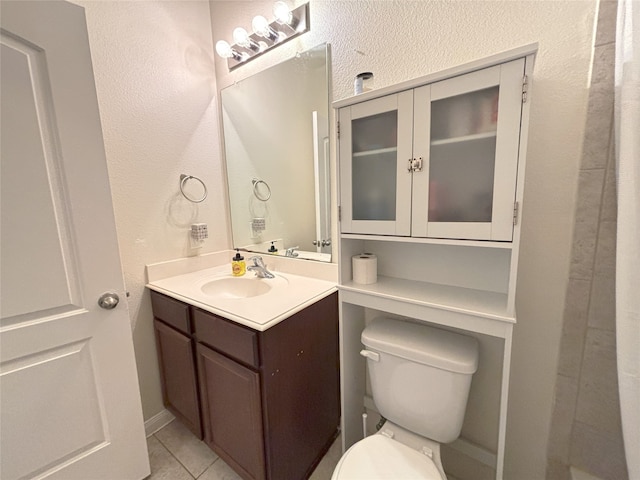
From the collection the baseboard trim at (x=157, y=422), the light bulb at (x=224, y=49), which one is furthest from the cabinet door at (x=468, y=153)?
the baseboard trim at (x=157, y=422)

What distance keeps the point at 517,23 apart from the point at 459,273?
91 centimetres

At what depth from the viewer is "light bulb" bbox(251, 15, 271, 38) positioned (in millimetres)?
1371

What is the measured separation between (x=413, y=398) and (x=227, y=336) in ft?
2.52

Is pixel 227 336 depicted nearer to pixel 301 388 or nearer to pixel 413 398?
pixel 301 388

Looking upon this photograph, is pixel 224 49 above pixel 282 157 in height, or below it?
above

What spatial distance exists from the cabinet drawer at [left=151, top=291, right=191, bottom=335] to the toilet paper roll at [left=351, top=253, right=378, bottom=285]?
2.68 feet

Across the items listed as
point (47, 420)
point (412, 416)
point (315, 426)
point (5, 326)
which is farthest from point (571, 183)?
point (47, 420)

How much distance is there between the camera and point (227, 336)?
1030 mm

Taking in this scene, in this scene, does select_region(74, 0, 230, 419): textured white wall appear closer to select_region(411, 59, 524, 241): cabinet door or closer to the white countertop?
the white countertop

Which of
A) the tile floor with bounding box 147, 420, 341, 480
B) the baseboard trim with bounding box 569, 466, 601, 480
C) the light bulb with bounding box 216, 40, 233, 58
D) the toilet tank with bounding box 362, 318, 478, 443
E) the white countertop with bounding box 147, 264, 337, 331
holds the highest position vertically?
the light bulb with bounding box 216, 40, 233, 58

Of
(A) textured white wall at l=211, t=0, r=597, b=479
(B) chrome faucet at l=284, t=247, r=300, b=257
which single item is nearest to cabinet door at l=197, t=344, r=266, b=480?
(B) chrome faucet at l=284, t=247, r=300, b=257

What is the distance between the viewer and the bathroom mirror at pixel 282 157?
139 centimetres

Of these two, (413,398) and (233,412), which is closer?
(413,398)

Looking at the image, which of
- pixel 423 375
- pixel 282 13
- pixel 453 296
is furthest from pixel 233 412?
pixel 282 13
